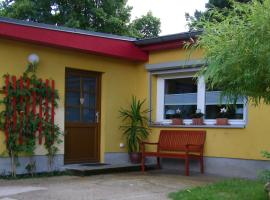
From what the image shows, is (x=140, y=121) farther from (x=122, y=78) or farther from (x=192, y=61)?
(x=192, y=61)

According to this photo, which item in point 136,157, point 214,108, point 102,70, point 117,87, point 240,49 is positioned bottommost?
point 136,157

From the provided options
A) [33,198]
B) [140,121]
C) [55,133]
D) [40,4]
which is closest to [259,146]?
[140,121]

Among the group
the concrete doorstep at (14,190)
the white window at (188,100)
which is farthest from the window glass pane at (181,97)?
the concrete doorstep at (14,190)

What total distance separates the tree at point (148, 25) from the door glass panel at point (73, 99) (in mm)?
18591

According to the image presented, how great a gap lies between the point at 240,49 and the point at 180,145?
216 inches

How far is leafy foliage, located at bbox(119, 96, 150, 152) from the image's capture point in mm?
12141

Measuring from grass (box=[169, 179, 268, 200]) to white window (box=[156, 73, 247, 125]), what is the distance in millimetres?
2709

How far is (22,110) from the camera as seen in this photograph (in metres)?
10.0

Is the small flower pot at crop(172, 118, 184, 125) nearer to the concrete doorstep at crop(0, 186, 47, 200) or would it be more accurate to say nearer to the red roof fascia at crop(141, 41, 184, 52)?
the red roof fascia at crop(141, 41, 184, 52)

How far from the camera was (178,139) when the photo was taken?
11.5 m

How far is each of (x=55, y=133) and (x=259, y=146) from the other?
440cm

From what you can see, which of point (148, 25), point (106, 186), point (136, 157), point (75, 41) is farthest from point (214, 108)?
point (148, 25)

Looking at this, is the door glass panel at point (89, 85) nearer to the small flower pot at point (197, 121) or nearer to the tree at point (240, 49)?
the small flower pot at point (197, 121)

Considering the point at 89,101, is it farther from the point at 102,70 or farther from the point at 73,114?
the point at 102,70
